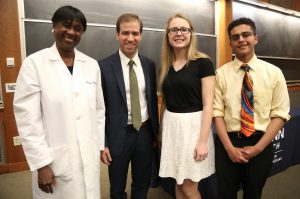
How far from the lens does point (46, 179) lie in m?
1.33

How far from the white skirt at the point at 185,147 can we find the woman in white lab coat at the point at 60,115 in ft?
1.62

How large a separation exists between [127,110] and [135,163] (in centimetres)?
42

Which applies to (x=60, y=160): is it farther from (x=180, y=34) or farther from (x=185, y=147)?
(x=180, y=34)

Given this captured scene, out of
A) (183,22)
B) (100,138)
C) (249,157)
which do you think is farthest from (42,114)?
(249,157)

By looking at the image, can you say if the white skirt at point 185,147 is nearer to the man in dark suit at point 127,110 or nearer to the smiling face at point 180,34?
the man in dark suit at point 127,110

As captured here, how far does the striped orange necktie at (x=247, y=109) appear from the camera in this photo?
1.57 meters

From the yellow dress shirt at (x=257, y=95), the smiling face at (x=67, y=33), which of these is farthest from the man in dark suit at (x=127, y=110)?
the yellow dress shirt at (x=257, y=95)

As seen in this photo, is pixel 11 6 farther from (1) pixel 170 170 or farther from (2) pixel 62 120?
(1) pixel 170 170

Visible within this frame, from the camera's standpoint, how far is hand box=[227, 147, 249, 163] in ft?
5.07

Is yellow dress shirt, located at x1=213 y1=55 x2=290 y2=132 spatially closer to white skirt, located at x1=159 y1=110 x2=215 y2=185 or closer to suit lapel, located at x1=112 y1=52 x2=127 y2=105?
white skirt, located at x1=159 y1=110 x2=215 y2=185

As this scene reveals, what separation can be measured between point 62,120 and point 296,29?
692 centimetres

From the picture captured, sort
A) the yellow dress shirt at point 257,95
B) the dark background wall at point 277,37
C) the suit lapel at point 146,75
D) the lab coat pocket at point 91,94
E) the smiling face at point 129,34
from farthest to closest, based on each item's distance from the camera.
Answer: the dark background wall at point 277,37 → the suit lapel at point 146,75 → the smiling face at point 129,34 → the yellow dress shirt at point 257,95 → the lab coat pocket at point 91,94

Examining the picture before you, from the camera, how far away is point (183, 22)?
1.62 m

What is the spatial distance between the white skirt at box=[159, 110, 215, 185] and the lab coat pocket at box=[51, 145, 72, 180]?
25.5 inches
